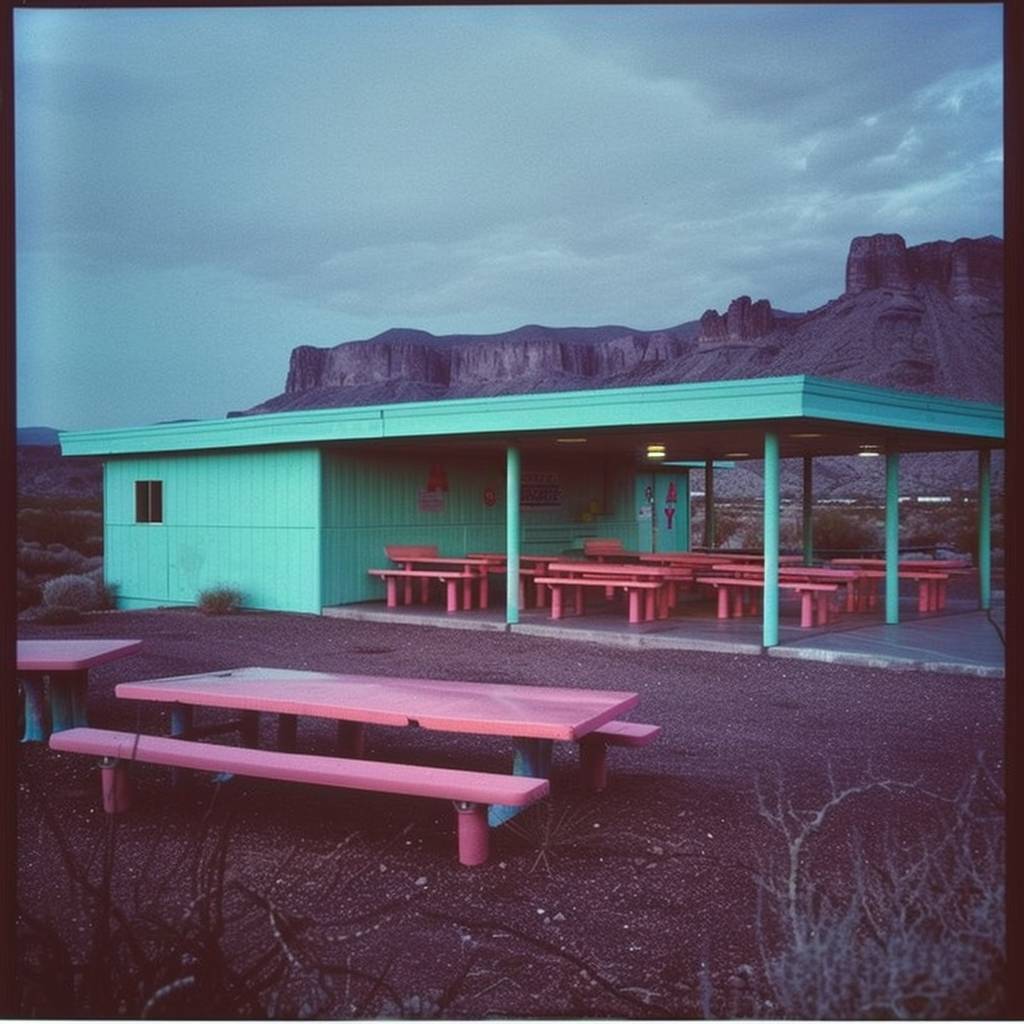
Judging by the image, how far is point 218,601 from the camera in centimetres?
1549

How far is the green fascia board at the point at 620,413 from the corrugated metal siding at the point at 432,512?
1.28 meters

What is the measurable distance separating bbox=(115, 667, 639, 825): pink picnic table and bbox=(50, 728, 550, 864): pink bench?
0.24 meters

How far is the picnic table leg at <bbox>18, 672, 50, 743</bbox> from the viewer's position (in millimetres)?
7129

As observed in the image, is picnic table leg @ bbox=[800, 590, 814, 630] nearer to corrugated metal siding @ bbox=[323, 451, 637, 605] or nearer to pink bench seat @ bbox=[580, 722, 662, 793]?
corrugated metal siding @ bbox=[323, 451, 637, 605]

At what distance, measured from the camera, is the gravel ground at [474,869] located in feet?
9.71

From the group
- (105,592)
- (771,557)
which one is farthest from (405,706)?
(105,592)

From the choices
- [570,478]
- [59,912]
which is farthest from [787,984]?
[570,478]

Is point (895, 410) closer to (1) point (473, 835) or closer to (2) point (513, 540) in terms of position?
(2) point (513, 540)

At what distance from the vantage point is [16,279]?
2395 mm

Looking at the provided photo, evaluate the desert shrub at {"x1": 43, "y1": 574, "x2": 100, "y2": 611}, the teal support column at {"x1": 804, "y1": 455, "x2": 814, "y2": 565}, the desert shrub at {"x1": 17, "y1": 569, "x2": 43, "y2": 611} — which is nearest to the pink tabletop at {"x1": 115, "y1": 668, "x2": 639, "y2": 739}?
the desert shrub at {"x1": 43, "y1": 574, "x2": 100, "y2": 611}

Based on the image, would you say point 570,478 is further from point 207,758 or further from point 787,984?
point 787,984

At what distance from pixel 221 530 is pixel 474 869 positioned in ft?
41.8

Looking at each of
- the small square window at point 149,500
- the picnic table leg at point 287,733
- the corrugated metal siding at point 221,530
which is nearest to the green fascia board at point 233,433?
the corrugated metal siding at point 221,530

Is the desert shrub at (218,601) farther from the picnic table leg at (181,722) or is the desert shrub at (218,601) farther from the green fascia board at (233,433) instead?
the picnic table leg at (181,722)
